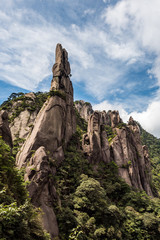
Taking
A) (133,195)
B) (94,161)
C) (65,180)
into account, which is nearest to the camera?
(65,180)

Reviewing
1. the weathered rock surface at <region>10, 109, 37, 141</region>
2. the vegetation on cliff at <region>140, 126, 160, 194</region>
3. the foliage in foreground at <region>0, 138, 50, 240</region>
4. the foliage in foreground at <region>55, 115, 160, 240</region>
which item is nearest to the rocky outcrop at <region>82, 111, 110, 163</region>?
the foliage in foreground at <region>55, 115, 160, 240</region>

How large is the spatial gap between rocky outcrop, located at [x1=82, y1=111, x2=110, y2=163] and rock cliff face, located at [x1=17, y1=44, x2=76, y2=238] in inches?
195

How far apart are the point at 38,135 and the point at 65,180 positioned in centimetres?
935

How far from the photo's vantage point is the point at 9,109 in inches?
1909

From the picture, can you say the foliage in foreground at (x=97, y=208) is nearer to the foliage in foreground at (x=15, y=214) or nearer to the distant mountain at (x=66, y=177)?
the distant mountain at (x=66, y=177)

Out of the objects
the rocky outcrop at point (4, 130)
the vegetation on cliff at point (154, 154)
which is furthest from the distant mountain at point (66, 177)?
the vegetation on cliff at point (154, 154)

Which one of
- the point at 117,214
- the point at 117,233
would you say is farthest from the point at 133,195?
the point at 117,233

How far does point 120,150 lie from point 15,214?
136ft

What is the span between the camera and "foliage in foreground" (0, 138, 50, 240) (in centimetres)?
468

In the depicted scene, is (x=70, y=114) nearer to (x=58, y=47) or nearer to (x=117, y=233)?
(x=58, y=47)

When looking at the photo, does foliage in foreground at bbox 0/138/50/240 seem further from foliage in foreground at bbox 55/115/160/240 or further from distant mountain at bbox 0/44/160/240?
foliage in foreground at bbox 55/115/160/240

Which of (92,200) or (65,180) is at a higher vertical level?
(65,180)

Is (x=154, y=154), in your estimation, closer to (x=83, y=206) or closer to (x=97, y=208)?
(x=97, y=208)

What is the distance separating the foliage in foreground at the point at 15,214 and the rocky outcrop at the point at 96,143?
2805 cm
